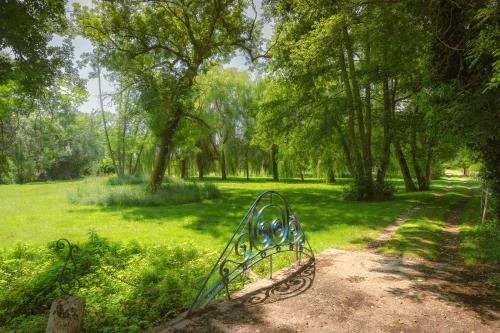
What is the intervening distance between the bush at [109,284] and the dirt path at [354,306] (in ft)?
2.13

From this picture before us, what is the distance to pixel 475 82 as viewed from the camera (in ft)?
23.6

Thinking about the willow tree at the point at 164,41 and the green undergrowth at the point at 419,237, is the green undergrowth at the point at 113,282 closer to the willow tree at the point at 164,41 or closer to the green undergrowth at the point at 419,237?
the green undergrowth at the point at 419,237

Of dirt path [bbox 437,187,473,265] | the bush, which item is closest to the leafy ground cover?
the bush

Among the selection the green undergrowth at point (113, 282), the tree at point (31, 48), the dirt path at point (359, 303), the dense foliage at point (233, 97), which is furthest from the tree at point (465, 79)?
the tree at point (31, 48)

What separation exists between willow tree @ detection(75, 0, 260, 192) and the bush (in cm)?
1083

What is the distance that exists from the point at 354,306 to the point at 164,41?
56.5 feet

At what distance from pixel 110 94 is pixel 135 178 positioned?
1055 centimetres

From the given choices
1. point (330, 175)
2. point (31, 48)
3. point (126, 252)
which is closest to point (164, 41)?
point (31, 48)

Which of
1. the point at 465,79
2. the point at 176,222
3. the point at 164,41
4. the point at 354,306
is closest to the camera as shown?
the point at 354,306

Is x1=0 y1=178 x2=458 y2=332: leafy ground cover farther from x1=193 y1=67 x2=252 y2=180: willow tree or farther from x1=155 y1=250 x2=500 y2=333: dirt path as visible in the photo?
x1=193 y1=67 x2=252 y2=180: willow tree

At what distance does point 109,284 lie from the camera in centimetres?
519

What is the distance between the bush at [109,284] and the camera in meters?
4.15

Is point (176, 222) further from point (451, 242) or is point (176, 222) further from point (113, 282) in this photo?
point (451, 242)

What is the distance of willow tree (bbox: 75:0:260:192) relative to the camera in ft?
53.5
